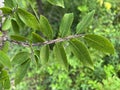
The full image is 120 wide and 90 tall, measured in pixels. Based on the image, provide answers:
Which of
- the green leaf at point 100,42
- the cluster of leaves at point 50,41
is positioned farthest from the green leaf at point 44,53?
the green leaf at point 100,42

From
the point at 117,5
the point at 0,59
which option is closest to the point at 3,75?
the point at 0,59

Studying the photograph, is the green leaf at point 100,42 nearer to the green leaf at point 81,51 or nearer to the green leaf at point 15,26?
the green leaf at point 81,51

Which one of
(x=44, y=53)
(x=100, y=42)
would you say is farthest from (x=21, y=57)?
(x=100, y=42)

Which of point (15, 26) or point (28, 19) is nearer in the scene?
point (28, 19)

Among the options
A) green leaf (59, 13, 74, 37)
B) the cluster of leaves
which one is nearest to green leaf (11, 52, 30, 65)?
the cluster of leaves

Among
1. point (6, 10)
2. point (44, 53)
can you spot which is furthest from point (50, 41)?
point (6, 10)

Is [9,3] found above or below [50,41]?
above

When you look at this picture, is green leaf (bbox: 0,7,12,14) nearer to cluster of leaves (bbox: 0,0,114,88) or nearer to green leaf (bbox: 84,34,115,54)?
cluster of leaves (bbox: 0,0,114,88)

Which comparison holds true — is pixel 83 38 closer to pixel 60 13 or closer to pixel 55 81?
pixel 55 81

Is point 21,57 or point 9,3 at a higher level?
point 9,3

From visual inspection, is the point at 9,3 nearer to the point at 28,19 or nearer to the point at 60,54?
the point at 28,19

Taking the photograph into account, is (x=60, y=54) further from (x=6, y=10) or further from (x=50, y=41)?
(x=6, y=10)
